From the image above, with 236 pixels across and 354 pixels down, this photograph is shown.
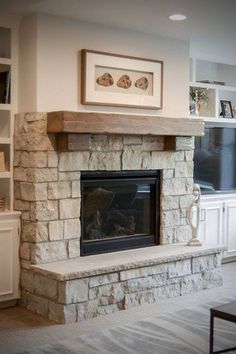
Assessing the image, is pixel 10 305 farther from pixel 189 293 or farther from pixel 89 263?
pixel 189 293

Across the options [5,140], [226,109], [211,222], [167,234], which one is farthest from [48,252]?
[226,109]

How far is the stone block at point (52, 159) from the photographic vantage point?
4.43m

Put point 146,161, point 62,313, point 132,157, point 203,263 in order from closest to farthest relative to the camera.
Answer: point 62,313 < point 132,157 < point 146,161 < point 203,263

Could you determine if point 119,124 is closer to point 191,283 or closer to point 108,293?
point 108,293

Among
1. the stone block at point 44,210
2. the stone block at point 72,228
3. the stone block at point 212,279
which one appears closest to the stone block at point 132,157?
the stone block at point 72,228

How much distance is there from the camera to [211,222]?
6121 mm

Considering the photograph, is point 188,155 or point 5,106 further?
point 188,155

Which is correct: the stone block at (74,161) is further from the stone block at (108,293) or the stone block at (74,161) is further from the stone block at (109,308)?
the stone block at (109,308)

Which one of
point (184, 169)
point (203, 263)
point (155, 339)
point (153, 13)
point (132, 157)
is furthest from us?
point (184, 169)

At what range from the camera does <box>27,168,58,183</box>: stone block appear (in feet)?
14.4

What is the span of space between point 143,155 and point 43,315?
1.69 metres

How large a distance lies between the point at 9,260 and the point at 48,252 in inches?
13.1

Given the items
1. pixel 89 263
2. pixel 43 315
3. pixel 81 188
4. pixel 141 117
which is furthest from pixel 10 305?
pixel 141 117

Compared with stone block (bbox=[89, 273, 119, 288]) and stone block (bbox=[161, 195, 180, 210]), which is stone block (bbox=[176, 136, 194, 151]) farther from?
stone block (bbox=[89, 273, 119, 288])
